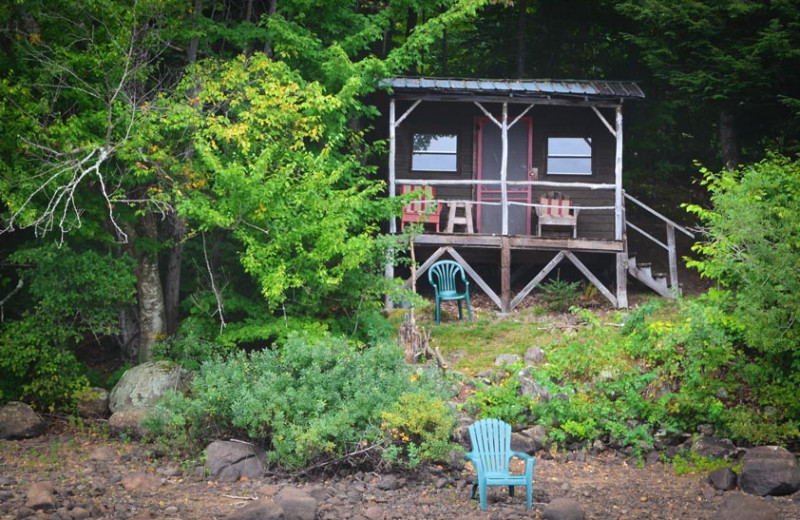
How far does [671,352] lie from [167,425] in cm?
631

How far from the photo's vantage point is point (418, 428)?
848cm

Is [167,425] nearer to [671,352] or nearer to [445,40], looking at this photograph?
[671,352]

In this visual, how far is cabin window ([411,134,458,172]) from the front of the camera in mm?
16938

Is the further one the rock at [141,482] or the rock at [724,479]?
the rock at [724,479]

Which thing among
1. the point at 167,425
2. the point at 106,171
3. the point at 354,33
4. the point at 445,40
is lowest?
the point at 167,425

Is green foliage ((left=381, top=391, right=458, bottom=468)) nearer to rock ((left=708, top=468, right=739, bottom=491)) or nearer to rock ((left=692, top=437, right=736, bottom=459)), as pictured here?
rock ((left=708, top=468, right=739, bottom=491))

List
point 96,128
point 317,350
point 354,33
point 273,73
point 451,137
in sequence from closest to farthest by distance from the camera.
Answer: point 317,350 < point 96,128 < point 273,73 < point 354,33 < point 451,137

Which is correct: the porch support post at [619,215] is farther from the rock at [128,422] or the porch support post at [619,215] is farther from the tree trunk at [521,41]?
the rock at [128,422]

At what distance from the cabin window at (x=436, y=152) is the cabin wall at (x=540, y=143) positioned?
4.4 inches

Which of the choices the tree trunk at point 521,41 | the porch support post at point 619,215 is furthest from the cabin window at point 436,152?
the tree trunk at point 521,41

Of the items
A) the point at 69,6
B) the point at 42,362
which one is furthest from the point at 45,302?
the point at 69,6

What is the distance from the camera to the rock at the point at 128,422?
1014cm

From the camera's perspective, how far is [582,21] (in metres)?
20.5

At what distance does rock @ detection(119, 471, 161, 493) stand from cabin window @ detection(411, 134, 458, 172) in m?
9.90
